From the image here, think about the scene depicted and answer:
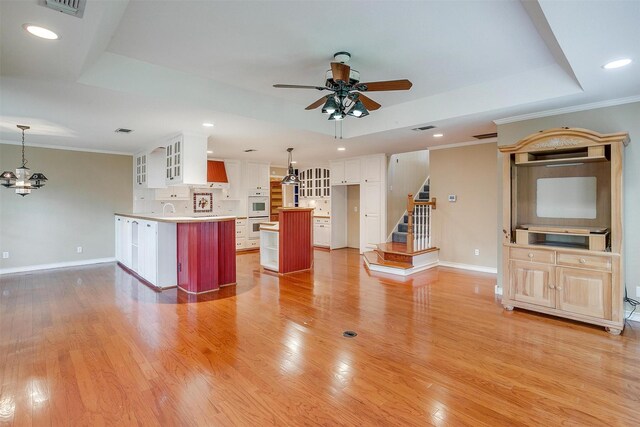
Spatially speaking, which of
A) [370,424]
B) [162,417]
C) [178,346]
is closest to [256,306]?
[178,346]

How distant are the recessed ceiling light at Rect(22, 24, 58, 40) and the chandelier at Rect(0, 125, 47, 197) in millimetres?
4747

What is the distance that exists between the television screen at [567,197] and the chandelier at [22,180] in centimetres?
823

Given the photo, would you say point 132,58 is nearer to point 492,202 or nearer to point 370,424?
point 370,424

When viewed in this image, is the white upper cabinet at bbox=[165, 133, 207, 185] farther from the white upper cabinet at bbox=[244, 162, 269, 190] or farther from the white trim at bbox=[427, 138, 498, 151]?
the white trim at bbox=[427, 138, 498, 151]

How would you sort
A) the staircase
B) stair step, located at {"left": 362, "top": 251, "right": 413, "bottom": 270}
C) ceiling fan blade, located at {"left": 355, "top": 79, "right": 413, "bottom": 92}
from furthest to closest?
1. the staircase
2. stair step, located at {"left": 362, "top": 251, "right": 413, "bottom": 270}
3. ceiling fan blade, located at {"left": 355, "top": 79, "right": 413, "bottom": 92}

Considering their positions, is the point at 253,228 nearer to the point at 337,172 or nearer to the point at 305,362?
the point at 337,172

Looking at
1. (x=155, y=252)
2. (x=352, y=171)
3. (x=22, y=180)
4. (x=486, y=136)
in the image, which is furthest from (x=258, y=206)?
(x=486, y=136)

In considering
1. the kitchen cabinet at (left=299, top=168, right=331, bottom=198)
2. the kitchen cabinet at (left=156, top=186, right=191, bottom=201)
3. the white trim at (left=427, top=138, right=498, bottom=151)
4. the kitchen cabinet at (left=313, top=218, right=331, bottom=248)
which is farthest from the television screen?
the kitchen cabinet at (left=156, top=186, right=191, bottom=201)

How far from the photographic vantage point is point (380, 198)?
25.1 feet

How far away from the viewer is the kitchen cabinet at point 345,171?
8180 millimetres

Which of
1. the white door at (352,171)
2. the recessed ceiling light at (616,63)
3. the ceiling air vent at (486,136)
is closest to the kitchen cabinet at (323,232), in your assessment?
the white door at (352,171)

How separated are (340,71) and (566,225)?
135 inches

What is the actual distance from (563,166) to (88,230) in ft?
28.6

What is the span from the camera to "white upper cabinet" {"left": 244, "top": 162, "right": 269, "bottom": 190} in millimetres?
8705
